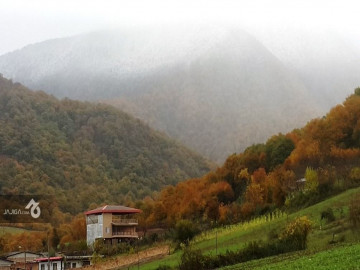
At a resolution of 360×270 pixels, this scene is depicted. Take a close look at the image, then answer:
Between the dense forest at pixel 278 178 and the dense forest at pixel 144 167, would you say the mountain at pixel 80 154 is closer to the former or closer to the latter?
the dense forest at pixel 144 167

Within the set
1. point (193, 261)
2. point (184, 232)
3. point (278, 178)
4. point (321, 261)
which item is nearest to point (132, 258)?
point (184, 232)

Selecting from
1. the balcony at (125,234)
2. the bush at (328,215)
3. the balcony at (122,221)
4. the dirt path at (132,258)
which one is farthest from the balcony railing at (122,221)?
the bush at (328,215)

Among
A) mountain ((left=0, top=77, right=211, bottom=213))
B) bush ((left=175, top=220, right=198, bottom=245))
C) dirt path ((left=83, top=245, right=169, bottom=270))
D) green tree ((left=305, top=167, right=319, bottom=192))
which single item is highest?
mountain ((left=0, top=77, right=211, bottom=213))

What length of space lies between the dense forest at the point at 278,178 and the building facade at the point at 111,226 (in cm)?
566

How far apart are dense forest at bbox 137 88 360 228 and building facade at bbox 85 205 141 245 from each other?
5661 mm

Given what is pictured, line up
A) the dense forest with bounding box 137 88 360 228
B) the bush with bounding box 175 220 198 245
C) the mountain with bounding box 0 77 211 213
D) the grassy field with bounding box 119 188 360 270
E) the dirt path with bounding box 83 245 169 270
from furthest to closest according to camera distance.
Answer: the mountain with bounding box 0 77 211 213 < the bush with bounding box 175 220 198 245 < the dense forest with bounding box 137 88 360 228 < the dirt path with bounding box 83 245 169 270 < the grassy field with bounding box 119 188 360 270

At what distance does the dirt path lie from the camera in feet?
179

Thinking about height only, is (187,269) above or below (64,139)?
below

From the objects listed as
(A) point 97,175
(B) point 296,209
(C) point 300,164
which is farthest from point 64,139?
(B) point 296,209

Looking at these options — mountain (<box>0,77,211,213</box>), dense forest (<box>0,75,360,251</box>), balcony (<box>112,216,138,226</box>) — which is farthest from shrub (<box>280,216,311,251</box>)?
mountain (<box>0,77,211,213</box>)

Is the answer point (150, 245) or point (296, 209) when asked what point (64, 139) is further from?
point (296, 209)

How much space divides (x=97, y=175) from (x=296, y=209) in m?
82.0

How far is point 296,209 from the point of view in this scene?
5331 cm

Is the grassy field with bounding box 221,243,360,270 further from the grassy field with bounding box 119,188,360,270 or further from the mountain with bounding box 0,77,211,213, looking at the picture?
the mountain with bounding box 0,77,211,213
